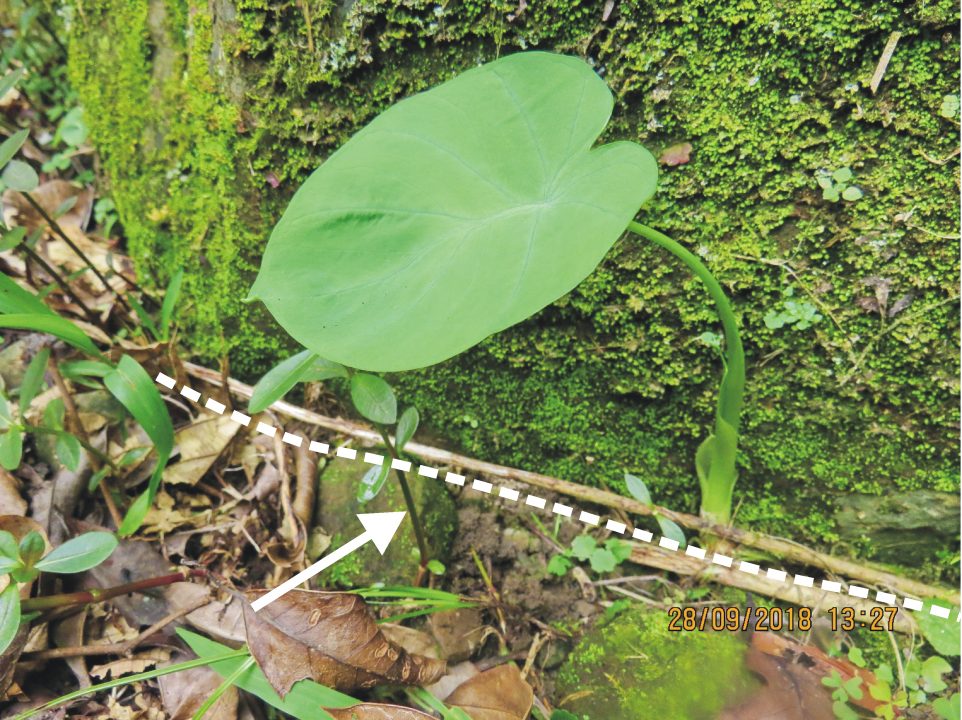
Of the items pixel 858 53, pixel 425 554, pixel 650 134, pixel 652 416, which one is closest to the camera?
pixel 858 53

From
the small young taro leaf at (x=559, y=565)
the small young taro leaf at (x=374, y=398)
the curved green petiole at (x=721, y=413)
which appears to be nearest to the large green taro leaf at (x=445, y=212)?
the curved green petiole at (x=721, y=413)

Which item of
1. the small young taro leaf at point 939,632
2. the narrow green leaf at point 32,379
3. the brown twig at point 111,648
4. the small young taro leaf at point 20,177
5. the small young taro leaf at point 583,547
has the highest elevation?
the small young taro leaf at point 20,177

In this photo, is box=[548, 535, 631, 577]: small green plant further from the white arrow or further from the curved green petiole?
the white arrow

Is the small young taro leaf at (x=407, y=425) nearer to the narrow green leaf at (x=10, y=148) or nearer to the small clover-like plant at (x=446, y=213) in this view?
the small clover-like plant at (x=446, y=213)

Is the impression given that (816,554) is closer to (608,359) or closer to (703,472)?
(703,472)

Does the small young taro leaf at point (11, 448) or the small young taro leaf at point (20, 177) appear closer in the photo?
the small young taro leaf at point (11, 448)

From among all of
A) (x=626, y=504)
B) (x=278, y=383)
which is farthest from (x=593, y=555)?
(x=278, y=383)

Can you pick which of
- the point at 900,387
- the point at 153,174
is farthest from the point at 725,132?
the point at 153,174
